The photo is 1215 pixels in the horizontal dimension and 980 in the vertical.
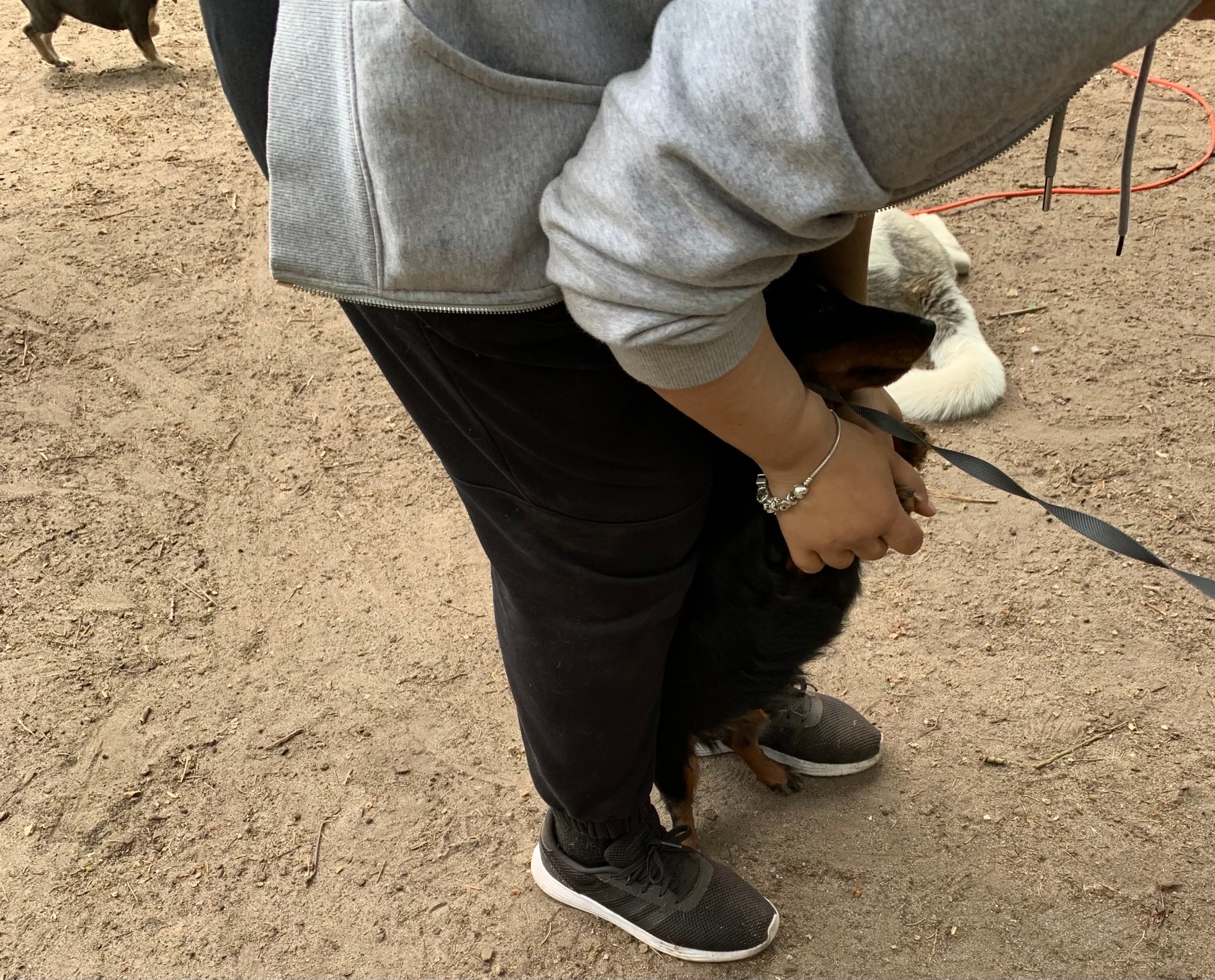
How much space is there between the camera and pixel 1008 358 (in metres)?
3.49

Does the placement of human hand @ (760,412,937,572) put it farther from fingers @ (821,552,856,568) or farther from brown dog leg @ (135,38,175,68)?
brown dog leg @ (135,38,175,68)

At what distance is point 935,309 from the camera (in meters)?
3.58

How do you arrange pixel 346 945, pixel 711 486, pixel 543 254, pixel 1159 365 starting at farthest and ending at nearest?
pixel 1159 365, pixel 346 945, pixel 711 486, pixel 543 254

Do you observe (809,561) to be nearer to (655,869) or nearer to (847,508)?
(847,508)

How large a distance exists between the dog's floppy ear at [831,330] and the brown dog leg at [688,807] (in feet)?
3.33

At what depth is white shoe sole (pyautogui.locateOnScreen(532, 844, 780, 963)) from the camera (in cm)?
197

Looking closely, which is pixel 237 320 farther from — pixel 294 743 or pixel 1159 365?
pixel 1159 365

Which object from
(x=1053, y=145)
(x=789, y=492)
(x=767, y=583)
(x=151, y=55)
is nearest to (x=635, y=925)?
(x=767, y=583)

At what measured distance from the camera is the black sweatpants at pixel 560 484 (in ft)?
3.73

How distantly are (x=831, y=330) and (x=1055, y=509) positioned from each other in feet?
1.26

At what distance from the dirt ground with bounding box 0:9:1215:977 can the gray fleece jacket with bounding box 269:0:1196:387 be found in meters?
1.58

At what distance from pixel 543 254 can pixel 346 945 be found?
1695 millimetres

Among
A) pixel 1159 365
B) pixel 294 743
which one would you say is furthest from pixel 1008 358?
pixel 294 743

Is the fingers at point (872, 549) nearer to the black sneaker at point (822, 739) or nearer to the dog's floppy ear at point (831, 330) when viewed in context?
the dog's floppy ear at point (831, 330)
